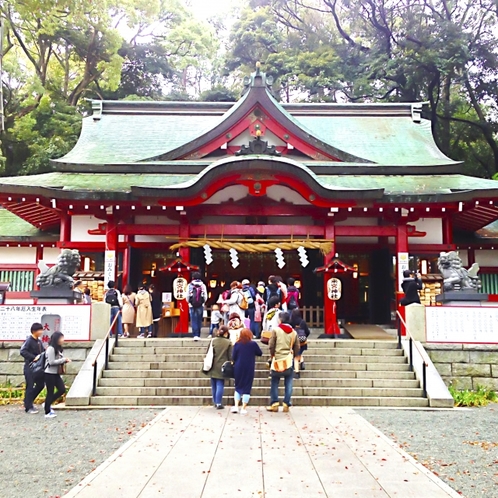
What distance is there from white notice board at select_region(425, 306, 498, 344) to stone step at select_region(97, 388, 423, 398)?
5.95 feet

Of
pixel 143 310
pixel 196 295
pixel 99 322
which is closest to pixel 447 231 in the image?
pixel 196 295

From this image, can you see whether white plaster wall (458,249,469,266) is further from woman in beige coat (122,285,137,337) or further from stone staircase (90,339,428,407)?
woman in beige coat (122,285,137,337)

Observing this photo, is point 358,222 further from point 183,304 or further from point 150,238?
point 150,238

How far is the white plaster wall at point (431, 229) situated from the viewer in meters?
15.0

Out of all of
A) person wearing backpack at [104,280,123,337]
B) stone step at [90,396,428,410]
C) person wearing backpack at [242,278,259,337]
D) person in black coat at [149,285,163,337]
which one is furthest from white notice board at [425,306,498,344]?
person wearing backpack at [104,280,123,337]

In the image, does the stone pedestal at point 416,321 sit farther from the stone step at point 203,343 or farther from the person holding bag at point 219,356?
the person holding bag at point 219,356

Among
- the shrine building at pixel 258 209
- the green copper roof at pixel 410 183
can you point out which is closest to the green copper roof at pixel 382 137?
the shrine building at pixel 258 209

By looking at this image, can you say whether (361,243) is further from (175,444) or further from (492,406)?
(175,444)

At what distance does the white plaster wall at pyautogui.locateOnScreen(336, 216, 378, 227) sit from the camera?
48.3 feet

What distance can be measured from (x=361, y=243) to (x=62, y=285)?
9.07m

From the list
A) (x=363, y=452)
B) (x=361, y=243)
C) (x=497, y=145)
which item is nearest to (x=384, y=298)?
(x=361, y=243)

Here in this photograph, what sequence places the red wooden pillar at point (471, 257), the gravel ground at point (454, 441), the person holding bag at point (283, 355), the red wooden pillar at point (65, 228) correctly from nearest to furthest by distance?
the gravel ground at point (454, 441)
the person holding bag at point (283, 355)
the red wooden pillar at point (65, 228)
the red wooden pillar at point (471, 257)

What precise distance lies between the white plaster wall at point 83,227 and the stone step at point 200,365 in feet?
18.8

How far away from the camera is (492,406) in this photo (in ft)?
31.3
